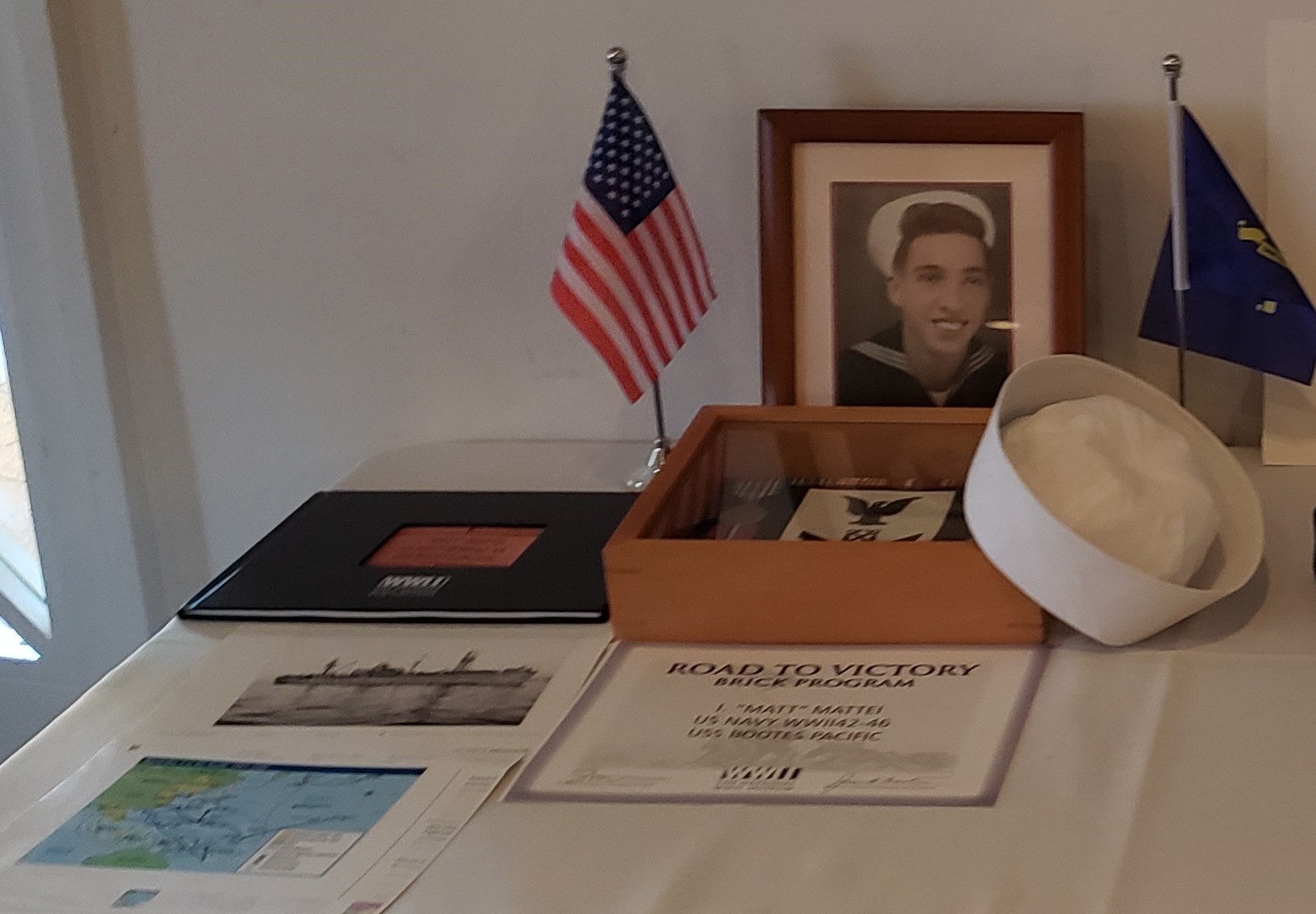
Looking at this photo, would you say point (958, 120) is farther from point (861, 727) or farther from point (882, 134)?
point (861, 727)

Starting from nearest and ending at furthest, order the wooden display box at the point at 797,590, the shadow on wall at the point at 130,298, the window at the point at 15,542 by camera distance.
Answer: the wooden display box at the point at 797,590, the shadow on wall at the point at 130,298, the window at the point at 15,542

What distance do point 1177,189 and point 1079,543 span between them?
36 cm

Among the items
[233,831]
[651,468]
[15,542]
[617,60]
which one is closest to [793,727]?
[233,831]

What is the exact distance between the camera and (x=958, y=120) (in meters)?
1.11

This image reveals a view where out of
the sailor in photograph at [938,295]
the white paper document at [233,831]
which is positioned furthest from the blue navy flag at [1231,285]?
the white paper document at [233,831]

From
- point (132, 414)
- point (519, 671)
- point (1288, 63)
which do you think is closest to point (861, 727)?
point (519, 671)

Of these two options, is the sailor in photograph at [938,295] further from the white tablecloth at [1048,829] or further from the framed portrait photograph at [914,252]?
the white tablecloth at [1048,829]

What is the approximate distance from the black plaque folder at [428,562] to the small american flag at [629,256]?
0.12 m

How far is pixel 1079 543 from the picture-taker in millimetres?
820

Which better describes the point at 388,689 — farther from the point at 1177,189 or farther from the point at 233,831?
the point at 1177,189

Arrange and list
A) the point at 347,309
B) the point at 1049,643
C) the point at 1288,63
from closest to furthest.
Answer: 1. the point at 1049,643
2. the point at 1288,63
3. the point at 347,309

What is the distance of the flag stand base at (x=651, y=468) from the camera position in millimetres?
1185

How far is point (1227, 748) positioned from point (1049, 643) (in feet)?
0.47
